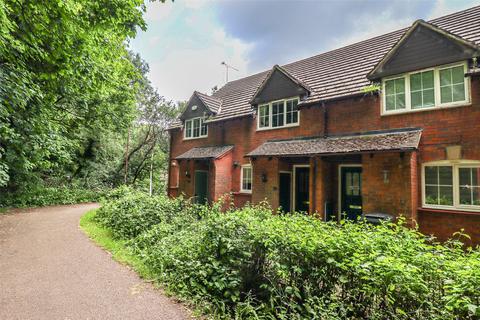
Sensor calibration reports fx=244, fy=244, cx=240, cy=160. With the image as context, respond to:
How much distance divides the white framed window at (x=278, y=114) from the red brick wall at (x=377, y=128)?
0.33 m

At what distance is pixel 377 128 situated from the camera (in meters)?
9.20

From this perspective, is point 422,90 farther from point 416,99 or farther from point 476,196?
point 476,196

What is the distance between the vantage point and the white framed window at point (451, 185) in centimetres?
724

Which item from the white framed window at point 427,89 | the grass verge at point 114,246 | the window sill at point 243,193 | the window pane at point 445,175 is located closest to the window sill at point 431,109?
the white framed window at point 427,89

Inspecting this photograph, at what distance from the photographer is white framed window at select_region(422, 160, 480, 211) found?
7.24 meters

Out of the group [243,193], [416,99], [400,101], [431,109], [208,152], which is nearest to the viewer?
[431,109]

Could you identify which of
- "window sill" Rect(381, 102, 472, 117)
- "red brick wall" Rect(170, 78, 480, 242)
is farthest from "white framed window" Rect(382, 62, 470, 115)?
"red brick wall" Rect(170, 78, 480, 242)

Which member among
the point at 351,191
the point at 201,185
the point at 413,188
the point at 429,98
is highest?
the point at 429,98

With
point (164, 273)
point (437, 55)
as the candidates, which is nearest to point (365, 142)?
point (437, 55)

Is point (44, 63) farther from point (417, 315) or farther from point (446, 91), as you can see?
point (446, 91)

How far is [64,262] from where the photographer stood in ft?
20.6

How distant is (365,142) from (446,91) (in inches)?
111

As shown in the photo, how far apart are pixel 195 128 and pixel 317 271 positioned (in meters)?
14.5

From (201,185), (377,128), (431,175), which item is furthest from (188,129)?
(431,175)
